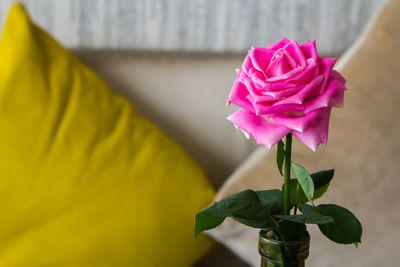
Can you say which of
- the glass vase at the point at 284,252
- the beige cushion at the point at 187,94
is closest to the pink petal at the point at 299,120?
the glass vase at the point at 284,252

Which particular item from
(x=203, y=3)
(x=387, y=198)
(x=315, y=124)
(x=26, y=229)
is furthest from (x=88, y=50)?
(x=315, y=124)

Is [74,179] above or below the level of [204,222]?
below

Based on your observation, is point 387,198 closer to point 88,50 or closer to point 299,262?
point 299,262

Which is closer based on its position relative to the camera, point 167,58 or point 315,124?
point 315,124

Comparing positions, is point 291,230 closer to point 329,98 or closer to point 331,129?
point 329,98

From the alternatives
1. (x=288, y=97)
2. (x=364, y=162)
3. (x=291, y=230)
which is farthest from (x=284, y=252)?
(x=364, y=162)

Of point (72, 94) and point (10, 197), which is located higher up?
point (72, 94)

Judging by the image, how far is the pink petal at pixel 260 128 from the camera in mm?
345

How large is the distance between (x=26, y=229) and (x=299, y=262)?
0.61 metres

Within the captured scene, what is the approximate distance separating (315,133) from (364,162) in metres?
0.53

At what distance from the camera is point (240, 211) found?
378mm

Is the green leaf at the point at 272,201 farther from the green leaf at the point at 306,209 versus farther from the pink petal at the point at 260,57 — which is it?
the pink petal at the point at 260,57

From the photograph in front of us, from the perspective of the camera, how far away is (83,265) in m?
0.85

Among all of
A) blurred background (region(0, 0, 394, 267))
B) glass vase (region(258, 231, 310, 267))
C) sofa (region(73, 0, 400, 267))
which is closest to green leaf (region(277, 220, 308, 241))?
glass vase (region(258, 231, 310, 267))
